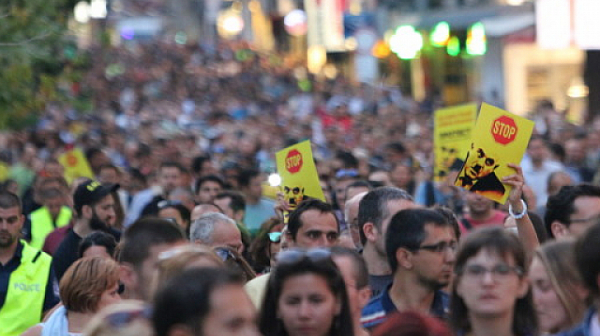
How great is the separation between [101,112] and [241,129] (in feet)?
36.7

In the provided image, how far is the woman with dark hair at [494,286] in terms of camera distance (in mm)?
5691

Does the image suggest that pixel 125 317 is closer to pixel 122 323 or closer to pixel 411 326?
pixel 122 323

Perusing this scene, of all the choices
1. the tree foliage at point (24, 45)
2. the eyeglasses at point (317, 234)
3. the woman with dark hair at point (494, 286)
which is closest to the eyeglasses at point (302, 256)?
the woman with dark hair at point (494, 286)

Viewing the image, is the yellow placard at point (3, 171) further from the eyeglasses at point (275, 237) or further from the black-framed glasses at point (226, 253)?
the black-framed glasses at point (226, 253)

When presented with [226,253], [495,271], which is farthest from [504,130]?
[495,271]

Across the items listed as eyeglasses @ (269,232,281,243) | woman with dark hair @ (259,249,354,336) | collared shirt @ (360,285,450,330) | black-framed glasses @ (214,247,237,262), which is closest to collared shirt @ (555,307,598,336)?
woman with dark hair @ (259,249,354,336)

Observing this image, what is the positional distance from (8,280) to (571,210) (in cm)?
368

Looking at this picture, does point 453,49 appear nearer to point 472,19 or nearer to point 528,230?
point 472,19

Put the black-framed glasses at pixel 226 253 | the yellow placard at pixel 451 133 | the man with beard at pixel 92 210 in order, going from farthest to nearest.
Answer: the yellow placard at pixel 451 133 → the man with beard at pixel 92 210 → the black-framed glasses at pixel 226 253

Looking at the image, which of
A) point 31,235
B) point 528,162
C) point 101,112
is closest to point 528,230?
point 31,235

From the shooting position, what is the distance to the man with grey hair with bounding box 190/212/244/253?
851 centimetres

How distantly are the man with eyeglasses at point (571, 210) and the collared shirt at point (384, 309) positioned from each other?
4.93ft

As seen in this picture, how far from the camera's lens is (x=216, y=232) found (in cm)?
855

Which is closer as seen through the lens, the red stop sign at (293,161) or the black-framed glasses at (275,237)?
the black-framed glasses at (275,237)
